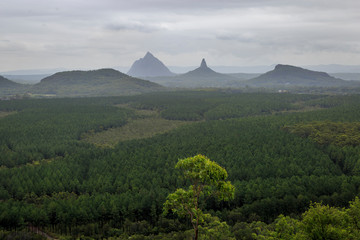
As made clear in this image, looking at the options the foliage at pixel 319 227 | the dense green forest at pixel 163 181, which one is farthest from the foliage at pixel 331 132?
the foliage at pixel 319 227

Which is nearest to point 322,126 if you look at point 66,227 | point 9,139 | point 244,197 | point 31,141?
point 244,197

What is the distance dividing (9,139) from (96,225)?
11402 centimetres

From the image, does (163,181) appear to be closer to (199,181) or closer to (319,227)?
(319,227)

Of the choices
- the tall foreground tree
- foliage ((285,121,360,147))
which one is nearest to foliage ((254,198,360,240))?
the tall foreground tree

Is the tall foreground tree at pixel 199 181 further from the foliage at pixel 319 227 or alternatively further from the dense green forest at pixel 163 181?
the foliage at pixel 319 227

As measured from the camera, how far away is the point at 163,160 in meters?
115

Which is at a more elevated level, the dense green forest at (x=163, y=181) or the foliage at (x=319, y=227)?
the foliage at (x=319, y=227)

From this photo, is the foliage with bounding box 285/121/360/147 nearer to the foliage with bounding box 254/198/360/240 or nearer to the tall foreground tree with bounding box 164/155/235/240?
the foliage with bounding box 254/198/360/240

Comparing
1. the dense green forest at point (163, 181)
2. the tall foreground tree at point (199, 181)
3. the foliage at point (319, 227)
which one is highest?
the tall foreground tree at point (199, 181)

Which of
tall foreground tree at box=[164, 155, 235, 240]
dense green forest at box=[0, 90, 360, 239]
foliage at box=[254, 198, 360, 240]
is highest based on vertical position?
tall foreground tree at box=[164, 155, 235, 240]

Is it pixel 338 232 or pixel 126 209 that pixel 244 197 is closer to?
pixel 126 209

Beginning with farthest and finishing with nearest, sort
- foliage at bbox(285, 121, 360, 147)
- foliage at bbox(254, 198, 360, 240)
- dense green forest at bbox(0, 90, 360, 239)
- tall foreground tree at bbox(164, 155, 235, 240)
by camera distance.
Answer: foliage at bbox(285, 121, 360, 147), dense green forest at bbox(0, 90, 360, 239), foliage at bbox(254, 198, 360, 240), tall foreground tree at bbox(164, 155, 235, 240)

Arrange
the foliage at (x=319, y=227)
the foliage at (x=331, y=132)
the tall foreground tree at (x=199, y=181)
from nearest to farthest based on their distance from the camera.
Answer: the tall foreground tree at (x=199, y=181) → the foliage at (x=319, y=227) → the foliage at (x=331, y=132)

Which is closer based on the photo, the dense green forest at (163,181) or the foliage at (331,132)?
the dense green forest at (163,181)
